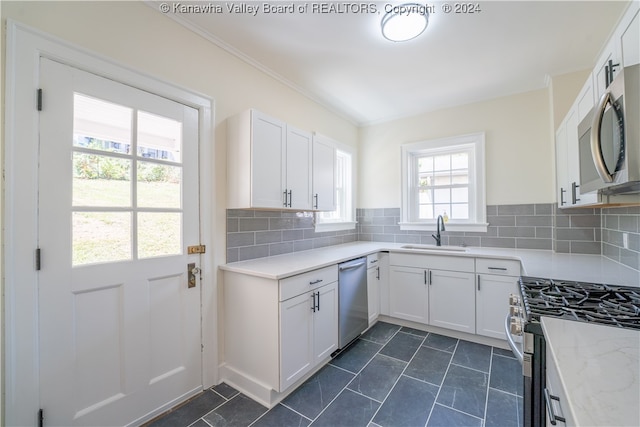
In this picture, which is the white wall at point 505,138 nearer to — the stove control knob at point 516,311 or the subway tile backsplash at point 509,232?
the subway tile backsplash at point 509,232

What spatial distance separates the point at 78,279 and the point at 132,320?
39 centimetres

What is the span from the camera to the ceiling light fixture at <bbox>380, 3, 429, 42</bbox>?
1.73 meters

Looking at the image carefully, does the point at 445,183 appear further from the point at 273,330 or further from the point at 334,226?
the point at 273,330

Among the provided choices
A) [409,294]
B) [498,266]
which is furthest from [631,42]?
[409,294]

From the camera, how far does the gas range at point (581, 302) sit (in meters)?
1.00

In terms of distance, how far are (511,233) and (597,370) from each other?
110 inches

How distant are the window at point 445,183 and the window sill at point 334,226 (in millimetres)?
739

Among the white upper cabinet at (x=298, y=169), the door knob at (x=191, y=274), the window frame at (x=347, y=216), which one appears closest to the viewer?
the door knob at (x=191, y=274)

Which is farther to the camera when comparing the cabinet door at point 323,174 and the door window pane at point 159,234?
the cabinet door at point 323,174

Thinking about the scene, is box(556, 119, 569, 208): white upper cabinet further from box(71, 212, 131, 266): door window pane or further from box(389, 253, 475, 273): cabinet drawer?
box(71, 212, 131, 266): door window pane

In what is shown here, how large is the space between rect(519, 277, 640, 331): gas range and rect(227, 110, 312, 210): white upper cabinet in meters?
1.73

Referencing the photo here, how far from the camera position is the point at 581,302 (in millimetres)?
1166

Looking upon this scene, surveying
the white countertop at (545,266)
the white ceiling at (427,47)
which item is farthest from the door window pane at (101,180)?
the white ceiling at (427,47)

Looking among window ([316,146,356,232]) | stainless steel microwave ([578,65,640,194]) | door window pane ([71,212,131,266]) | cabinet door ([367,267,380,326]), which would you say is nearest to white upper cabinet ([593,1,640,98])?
stainless steel microwave ([578,65,640,194])
